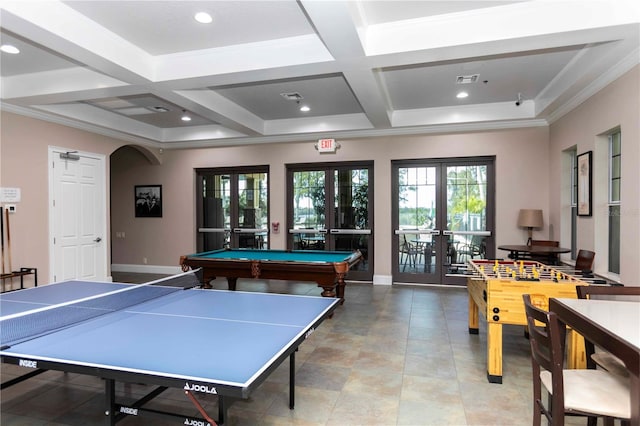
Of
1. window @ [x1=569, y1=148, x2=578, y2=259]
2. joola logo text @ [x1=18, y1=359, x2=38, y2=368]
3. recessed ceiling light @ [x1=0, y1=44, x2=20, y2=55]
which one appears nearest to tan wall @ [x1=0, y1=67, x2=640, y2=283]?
window @ [x1=569, y1=148, x2=578, y2=259]

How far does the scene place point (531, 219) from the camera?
19.5 feet

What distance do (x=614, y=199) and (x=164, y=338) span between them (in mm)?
4926

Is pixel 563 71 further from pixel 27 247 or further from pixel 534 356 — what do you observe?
pixel 27 247

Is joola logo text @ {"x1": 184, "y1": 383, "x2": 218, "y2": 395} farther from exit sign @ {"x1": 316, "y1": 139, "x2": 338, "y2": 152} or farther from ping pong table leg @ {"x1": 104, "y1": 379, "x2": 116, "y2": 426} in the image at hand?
exit sign @ {"x1": 316, "y1": 139, "x2": 338, "y2": 152}

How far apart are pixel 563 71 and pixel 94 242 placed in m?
7.88

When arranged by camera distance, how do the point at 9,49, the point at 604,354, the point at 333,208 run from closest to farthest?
the point at 604,354 < the point at 9,49 < the point at 333,208

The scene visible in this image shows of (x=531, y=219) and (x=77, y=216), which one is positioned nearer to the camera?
(x=531, y=219)

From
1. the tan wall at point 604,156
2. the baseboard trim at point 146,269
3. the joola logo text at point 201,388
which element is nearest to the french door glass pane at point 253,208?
the baseboard trim at point 146,269

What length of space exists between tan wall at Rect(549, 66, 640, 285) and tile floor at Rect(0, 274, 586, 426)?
56.9 inches

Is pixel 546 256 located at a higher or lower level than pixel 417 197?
lower

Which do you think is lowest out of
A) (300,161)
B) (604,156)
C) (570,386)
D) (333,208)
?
(570,386)

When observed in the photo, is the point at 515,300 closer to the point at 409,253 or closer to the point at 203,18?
the point at 203,18

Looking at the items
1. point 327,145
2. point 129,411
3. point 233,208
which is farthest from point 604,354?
point 233,208

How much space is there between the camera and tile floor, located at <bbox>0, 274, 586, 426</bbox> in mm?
2521
